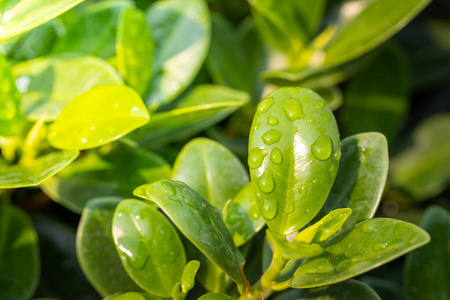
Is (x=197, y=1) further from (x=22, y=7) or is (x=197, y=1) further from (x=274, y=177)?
(x=274, y=177)

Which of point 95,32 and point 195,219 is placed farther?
point 95,32

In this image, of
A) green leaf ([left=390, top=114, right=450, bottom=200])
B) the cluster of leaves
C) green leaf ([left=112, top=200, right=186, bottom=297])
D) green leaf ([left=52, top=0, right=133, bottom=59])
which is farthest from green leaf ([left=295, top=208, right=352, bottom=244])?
green leaf ([left=390, top=114, right=450, bottom=200])

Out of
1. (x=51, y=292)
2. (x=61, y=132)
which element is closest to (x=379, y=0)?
(x=61, y=132)

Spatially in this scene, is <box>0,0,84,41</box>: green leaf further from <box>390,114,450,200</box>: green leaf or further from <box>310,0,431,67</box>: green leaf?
<box>390,114,450,200</box>: green leaf

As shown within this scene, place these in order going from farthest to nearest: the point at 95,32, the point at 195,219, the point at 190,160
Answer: the point at 95,32, the point at 190,160, the point at 195,219

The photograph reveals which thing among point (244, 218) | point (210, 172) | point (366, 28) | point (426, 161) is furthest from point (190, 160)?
point (426, 161)

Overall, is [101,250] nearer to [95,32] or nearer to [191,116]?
[191,116]
